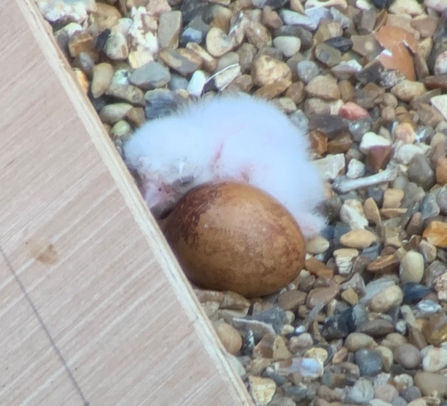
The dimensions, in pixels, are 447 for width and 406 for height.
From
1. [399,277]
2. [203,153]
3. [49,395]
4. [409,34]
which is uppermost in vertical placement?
[49,395]

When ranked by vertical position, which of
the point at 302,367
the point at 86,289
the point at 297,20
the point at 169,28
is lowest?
the point at 302,367

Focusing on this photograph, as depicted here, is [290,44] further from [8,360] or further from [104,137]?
[8,360]

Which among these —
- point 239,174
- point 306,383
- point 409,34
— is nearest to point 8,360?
point 306,383

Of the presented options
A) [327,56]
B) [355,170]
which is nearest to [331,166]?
[355,170]

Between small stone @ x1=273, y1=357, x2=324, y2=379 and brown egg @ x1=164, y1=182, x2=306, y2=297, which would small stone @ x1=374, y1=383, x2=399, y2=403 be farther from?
brown egg @ x1=164, y1=182, x2=306, y2=297

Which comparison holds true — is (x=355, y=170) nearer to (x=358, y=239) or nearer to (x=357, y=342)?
(x=358, y=239)

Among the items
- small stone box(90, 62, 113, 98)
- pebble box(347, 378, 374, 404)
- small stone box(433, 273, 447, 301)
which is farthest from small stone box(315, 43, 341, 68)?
pebble box(347, 378, 374, 404)

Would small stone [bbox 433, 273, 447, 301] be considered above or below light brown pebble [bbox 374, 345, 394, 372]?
below
